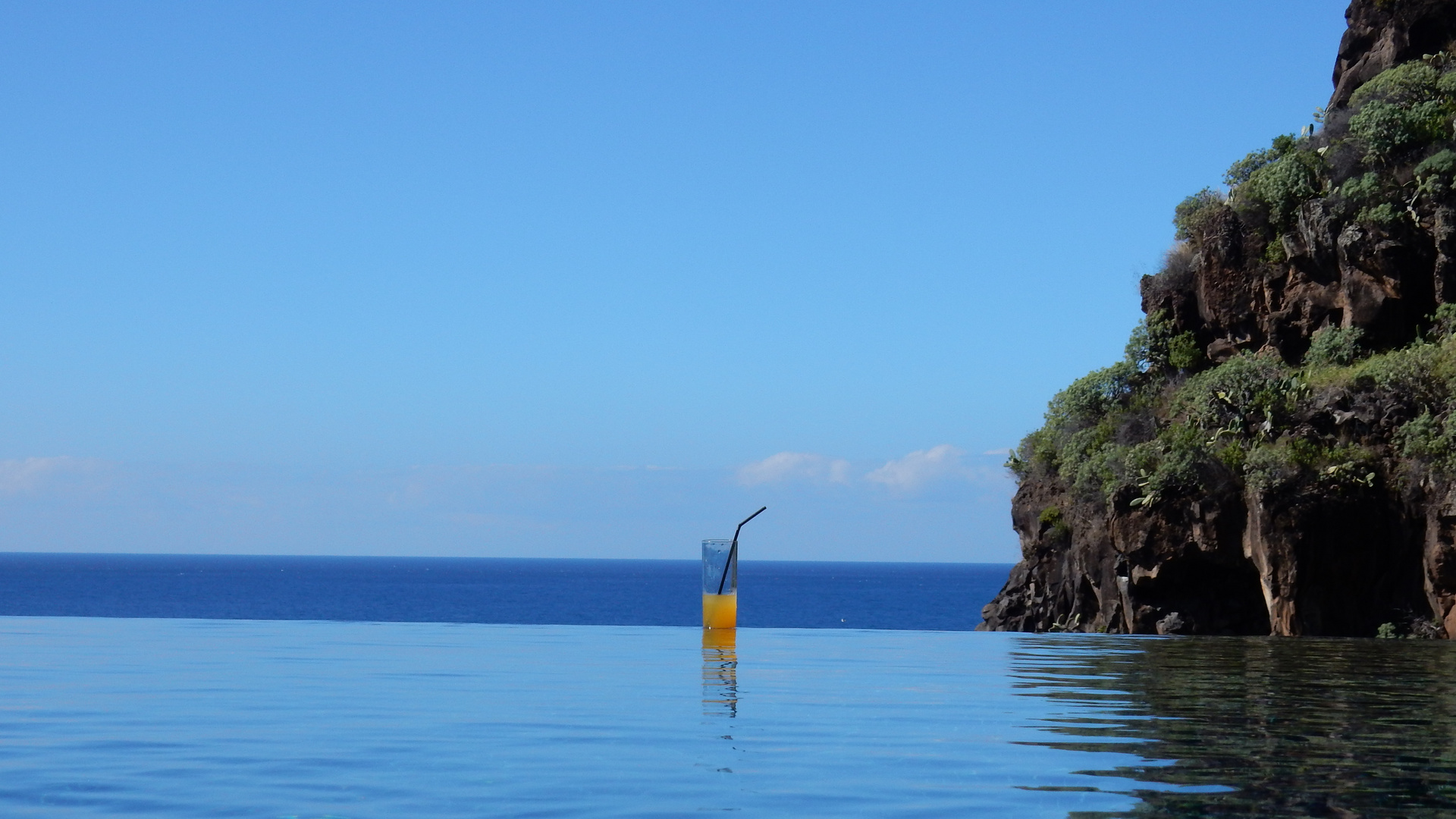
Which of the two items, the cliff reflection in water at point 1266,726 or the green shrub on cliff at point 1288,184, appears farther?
the green shrub on cliff at point 1288,184

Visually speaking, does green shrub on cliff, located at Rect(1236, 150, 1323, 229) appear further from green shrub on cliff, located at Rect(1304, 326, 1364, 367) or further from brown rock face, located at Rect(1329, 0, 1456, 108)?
brown rock face, located at Rect(1329, 0, 1456, 108)

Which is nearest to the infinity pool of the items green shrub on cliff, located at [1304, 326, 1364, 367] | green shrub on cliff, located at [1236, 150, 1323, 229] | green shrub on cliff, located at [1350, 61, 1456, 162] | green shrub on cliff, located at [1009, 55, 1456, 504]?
green shrub on cliff, located at [1009, 55, 1456, 504]

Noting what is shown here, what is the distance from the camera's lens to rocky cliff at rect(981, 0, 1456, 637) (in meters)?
38.8

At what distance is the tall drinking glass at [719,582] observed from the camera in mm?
24234

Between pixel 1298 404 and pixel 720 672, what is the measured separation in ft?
98.4

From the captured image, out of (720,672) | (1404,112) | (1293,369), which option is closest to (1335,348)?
(1293,369)

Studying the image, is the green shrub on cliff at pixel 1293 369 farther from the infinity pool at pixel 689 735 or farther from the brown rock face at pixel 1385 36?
the infinity pool at pixel 689 735

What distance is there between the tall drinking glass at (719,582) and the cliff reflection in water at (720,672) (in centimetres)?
21

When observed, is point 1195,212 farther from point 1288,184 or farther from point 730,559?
point 730,559

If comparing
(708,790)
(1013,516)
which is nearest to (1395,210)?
(1013,516)

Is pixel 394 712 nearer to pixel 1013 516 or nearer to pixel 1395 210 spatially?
pixel 1395 210

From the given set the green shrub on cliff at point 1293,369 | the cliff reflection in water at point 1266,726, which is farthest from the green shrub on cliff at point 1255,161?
the cliff reflection in water at point 1266,726

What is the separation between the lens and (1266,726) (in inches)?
458

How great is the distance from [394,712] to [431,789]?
441cm
